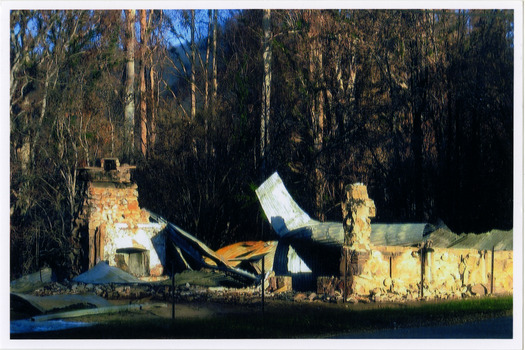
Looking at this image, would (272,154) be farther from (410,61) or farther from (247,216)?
(410,61)

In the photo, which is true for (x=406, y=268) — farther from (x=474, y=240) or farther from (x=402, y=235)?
(x=474, y=240)

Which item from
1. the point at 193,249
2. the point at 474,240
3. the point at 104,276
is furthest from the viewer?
the point at 193,249

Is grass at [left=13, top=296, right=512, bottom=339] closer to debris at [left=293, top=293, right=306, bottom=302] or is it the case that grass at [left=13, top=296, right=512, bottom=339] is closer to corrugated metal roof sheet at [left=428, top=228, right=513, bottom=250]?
debris at [left=293, top=293, right=306, bottom=302]

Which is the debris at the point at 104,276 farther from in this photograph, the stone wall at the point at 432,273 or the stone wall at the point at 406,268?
the stone wall at the point at 432,273

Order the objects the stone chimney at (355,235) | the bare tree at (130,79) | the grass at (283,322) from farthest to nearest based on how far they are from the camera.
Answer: the bare tree at (130,79), the stone chimney at (355,235), the grass at (283,322)

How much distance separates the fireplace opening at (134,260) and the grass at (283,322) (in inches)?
107

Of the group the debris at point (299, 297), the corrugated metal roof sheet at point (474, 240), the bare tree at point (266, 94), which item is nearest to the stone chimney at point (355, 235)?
the debris at point (299, 297)

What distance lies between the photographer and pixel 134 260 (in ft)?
51.9

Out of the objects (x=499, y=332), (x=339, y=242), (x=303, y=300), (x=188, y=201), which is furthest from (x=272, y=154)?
(x=499, y=332)

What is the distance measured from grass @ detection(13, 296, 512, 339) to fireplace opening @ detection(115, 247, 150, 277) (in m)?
2.73

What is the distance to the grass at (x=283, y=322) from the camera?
12500mm

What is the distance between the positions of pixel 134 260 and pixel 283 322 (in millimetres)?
4288

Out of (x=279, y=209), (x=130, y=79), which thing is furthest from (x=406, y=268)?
(x=130, y=79)

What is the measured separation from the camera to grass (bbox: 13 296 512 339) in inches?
492
